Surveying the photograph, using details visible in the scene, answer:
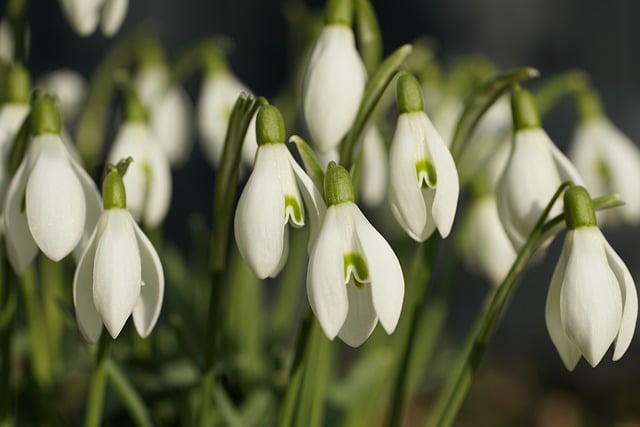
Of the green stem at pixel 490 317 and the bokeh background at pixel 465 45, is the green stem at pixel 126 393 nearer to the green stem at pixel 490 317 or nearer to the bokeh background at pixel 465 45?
the green stem at pixel 490 317

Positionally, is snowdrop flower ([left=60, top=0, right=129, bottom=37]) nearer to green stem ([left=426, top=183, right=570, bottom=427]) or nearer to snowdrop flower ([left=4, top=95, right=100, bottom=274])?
snowdrop flower ([left=4, top=95, right=100, bottom=274])

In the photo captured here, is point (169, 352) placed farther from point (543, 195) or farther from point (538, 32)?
point (538, 32)

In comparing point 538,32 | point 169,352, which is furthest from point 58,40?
point 169,352

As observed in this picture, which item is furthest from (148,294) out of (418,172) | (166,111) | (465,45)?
(465,45)

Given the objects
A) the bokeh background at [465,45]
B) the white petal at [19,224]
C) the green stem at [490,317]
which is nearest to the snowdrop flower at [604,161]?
the green stem at [490,317]

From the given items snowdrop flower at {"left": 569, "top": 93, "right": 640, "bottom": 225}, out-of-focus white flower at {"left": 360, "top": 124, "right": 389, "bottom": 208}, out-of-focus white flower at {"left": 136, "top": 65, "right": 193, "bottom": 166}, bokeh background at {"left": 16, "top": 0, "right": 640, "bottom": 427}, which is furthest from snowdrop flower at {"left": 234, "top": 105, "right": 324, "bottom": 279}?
bokeh background at {"left": 16, "top": 0, "right": 640, "bottom": 427}
